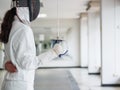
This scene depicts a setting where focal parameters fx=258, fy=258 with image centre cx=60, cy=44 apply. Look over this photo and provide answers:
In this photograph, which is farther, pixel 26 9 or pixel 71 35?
pixel 71 35

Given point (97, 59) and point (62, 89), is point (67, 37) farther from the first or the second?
point (62, 89)

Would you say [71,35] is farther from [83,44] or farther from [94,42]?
[94,42]

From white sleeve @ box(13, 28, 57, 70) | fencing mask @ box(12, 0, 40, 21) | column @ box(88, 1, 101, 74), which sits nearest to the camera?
white sleeve @ box(13, 28, 57, 70)

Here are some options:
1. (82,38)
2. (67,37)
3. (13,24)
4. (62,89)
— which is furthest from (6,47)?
(67,37)

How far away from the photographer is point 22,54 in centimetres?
186

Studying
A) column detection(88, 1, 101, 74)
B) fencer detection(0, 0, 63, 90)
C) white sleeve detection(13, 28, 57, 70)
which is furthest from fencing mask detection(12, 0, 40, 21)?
column detection(88, 1, 101, 74)

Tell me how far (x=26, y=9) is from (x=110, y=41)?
19.9 feet

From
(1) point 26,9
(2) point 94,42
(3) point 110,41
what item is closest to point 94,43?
(2) point 94,42

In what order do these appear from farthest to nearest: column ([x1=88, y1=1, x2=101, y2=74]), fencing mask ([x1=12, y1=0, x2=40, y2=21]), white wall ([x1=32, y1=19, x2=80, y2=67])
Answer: white wall ([x1=32, y1=19, x2=80, y2=67]) → column ([x1=88, y1=1, x2=101, y2=74]) → fencing mask ([x1=12, y1=0, x2=40, y2=21])

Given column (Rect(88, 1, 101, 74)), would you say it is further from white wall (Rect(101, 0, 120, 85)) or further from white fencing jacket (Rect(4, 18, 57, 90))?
white fencing jacket (Rect(4, 18, 57, 90))

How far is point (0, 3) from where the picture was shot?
10.1m

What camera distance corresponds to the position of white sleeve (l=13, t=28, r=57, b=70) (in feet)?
6.05

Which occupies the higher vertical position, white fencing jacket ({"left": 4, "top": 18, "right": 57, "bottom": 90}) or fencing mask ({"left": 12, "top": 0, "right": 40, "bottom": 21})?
fencing mask ({"left": 12, "top": 0, "right": 40, "bottom": 21})

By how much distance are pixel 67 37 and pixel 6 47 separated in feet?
45.1
